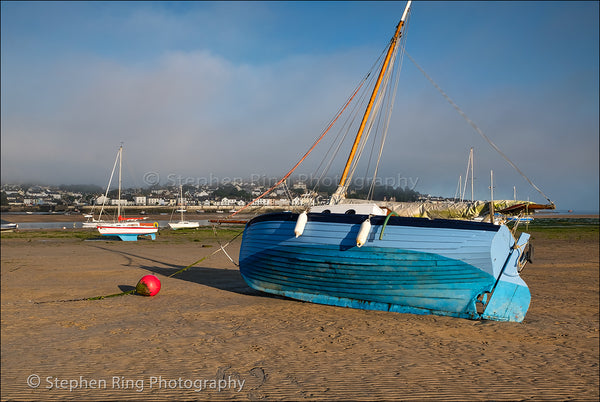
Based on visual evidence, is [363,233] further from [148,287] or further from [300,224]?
[148,287]

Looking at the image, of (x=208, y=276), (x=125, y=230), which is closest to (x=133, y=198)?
(x=125, y=230)

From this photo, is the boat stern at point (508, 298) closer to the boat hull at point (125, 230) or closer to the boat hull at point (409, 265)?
the boat hull at point (409, 265)

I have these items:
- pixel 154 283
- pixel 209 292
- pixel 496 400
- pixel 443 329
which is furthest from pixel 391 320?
pixel 154 283

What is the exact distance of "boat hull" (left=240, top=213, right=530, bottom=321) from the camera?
26.2 feet

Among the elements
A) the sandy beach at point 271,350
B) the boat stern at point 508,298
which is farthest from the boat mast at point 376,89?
the boat stern at point 508,298

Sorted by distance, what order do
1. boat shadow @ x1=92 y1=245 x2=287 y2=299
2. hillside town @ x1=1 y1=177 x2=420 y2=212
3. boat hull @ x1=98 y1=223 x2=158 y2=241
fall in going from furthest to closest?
hillside town @ x1=1 y1=177 x2=420 y2=212 → boat hull @ x1=98 y1=223 x2=158 y2=241 → boat shadow @ x1=92 y1=245 x2=287 y2=299

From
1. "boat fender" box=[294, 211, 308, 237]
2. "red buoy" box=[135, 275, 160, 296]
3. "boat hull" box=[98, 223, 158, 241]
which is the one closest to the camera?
"boat fender" box=[294, 211, 308, 237]

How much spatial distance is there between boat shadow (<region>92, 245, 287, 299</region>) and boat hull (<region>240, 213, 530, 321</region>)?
6.78 ft

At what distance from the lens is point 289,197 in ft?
36.2

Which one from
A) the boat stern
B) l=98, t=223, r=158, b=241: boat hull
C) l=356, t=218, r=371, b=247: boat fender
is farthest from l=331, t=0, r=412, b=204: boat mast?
l=98, t=223, r=158, b=241: boat hull

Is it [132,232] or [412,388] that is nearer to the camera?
[412,388]

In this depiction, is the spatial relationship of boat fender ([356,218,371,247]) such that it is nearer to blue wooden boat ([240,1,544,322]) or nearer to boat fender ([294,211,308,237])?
blue wooden boat ([240,1,544,322])

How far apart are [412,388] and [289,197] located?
22.0ft

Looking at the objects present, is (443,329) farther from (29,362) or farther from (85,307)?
(85,307)
